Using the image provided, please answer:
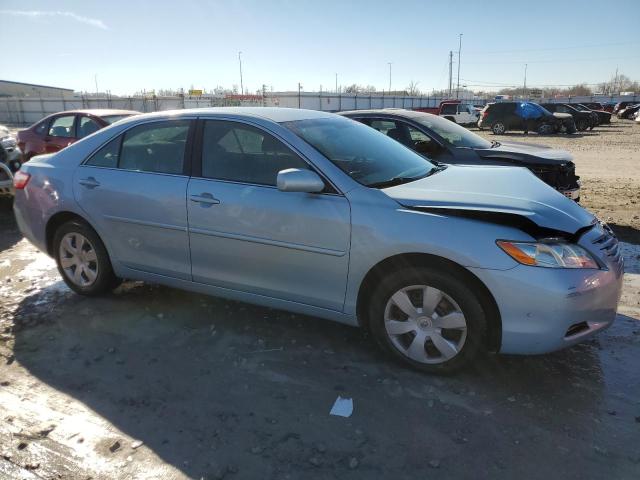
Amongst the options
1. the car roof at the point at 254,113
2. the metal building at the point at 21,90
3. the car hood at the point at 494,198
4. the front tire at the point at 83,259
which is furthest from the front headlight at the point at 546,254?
the metal building at the point at 21,90

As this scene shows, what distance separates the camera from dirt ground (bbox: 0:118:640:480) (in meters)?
2.52

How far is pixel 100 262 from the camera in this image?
438cm

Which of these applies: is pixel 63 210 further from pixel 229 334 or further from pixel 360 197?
pixel 360 197

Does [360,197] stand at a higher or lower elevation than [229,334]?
higher

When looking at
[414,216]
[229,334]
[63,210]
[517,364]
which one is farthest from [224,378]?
[63,210]

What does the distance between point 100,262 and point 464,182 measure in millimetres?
3083

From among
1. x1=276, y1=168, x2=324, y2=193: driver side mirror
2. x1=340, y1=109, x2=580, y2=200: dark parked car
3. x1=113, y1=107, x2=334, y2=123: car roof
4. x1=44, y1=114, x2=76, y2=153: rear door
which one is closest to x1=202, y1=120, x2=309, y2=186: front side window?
x1=113, y1=107, x2=334, y2=123: car roof

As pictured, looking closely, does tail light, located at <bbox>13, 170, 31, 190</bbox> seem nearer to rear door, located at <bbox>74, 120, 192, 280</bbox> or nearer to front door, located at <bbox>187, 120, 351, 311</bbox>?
rear door, located at <bbox>74, 120, 192, 280</bbox>

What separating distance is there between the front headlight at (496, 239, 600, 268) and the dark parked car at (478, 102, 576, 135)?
80.9ft

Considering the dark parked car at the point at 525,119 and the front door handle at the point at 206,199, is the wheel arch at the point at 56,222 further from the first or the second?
the dark parked car at the point at 525,119

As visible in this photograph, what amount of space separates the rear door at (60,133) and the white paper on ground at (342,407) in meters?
8.31

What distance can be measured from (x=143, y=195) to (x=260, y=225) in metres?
1.10

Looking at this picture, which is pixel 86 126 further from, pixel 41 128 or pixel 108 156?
pixel 108 156

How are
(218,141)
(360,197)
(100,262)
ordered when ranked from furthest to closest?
(100,262), (218,141), (360,197)
